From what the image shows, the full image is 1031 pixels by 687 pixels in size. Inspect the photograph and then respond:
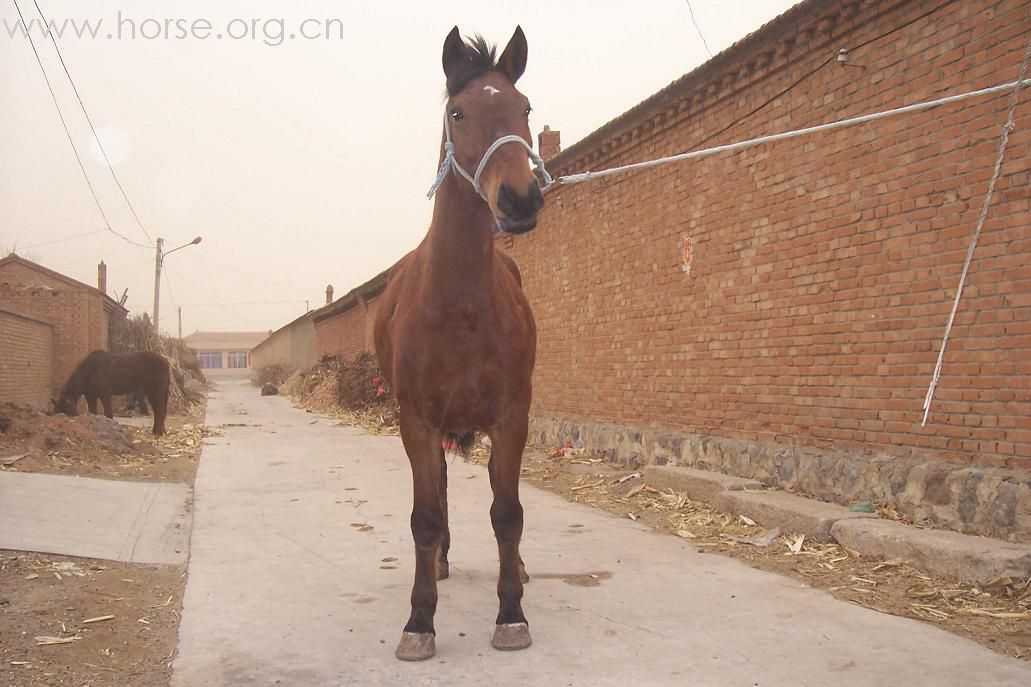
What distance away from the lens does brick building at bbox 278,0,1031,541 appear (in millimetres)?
4828

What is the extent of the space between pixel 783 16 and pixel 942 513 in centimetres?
404

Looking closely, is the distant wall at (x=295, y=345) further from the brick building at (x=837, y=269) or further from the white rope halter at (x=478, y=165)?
the white rope halter at (x=478, y=165)

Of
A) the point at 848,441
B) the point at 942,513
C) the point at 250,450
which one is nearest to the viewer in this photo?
the point at 942,513

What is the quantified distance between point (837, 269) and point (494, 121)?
3.90 m

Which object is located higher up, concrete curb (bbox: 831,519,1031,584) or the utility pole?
the utility pole

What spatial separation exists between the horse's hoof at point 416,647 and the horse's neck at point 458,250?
4.80 ft

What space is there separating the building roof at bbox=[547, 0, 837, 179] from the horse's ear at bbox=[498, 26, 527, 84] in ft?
11.8

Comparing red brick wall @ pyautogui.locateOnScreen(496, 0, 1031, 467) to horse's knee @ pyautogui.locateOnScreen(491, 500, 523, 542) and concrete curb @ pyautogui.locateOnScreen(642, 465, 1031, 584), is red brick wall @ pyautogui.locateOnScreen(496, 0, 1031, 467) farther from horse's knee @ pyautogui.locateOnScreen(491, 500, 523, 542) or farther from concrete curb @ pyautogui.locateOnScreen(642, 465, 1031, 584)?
horse's knee @ pyautogui.locateOnScreen(491, 500, 523, 542)

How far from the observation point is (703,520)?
6.39 metres

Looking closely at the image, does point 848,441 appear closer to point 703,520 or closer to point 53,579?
point 703,520

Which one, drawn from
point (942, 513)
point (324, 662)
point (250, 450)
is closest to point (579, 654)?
point (324, 662)

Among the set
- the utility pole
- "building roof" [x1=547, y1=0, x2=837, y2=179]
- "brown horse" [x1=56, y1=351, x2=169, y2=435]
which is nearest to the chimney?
"building roof" [x1=547, y1=0, x2=837, y2=179]

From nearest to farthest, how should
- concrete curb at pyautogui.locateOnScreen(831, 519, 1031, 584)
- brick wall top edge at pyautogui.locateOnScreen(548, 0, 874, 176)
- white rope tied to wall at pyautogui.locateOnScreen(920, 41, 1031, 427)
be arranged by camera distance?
concrete curb at pyautogui.locateOnScreen(831, 519, 1031, 584) < white rope tied to wall at pyautogui.locateOnScreen(920, 41, 1031, 427) < brick wall top edge at pyautogui.locateOnScreen(548, 0, 874, 176)

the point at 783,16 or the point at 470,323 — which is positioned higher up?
the point at 783,16
